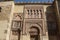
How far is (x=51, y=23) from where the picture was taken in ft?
23.6

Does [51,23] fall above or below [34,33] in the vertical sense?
above

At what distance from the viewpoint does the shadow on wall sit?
6.80 metres

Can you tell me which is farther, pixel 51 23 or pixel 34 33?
pixel 51 23

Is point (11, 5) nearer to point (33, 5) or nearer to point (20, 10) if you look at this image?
point (20, 10)

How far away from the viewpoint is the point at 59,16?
22.6ft

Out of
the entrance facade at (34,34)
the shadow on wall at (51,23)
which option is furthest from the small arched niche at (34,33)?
the shadow on wall at (51,23)

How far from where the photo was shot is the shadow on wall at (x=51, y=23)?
6.80 meters

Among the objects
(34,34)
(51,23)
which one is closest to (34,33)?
(34,34)

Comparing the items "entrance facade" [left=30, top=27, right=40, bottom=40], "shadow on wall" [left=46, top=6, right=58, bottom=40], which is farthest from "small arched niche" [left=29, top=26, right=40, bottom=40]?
"shadow on wall" [left=46, top=6, right=58, bottom=40]

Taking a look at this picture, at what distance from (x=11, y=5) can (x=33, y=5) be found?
Answer: 119cm

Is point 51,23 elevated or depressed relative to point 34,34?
elevated

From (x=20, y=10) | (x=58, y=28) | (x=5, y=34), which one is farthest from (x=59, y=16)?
(x=5, y=34)

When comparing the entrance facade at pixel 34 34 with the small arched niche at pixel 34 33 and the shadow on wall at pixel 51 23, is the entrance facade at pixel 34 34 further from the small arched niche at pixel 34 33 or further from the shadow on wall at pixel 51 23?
the shadow on wall at pixel 51 23

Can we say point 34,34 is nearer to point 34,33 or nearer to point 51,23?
point 34,33
